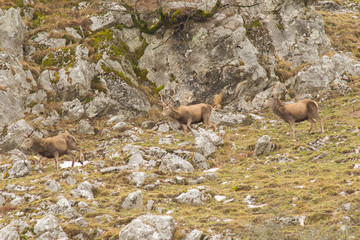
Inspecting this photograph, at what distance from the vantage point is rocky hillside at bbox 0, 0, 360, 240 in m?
8.30

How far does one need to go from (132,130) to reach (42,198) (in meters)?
10.3

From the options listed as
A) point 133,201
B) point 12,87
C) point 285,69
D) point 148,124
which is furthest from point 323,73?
point 12,87

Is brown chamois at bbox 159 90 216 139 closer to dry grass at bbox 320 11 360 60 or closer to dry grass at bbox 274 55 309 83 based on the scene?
dry grass at bbox 274 55 309 83

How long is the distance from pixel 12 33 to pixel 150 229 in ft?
70.7

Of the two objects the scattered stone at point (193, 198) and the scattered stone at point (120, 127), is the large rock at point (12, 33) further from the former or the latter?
the scattered stone at point (193, 198)

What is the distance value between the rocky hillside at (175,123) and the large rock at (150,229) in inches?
1.1

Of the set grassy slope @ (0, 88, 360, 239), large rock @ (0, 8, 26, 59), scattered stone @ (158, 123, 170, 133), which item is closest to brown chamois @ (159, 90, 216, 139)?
scattered stone @ (158, 123, 170, 133)

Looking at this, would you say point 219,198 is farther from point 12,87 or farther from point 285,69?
point 285,69

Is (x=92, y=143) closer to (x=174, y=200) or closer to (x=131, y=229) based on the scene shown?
(x=174, y=200)

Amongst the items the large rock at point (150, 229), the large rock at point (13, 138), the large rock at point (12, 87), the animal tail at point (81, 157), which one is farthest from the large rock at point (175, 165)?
the large rock at point (12, 87)

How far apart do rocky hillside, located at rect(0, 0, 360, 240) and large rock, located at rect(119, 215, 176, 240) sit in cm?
3

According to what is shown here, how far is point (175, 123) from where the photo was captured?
21.5 meters

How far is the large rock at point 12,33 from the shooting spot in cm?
2334

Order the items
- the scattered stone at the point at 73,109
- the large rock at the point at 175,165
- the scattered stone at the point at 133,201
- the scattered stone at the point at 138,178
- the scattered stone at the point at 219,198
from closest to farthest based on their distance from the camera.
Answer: the scattered stone at the point at 133,201 < the scattered stone at the point at 219,198 < the scattered stone at the point at 138,178 < the large rock at the point at 175,165 < the scattered stone at the point at 73,109
